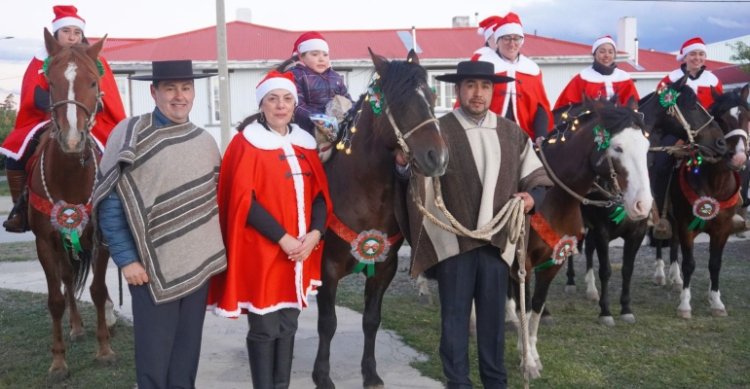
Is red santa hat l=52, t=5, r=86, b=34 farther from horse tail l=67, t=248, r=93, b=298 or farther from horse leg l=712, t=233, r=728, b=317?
horse leg l=712, t=233, r=728, b=317

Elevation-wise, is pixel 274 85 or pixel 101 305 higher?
pixel 274 85

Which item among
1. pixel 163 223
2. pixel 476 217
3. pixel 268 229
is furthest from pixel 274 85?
pixel 476 217

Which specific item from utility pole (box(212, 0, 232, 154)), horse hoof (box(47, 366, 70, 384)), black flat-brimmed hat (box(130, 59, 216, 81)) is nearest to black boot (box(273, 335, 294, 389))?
black flat-brimmed hat (box(130, 59, 216, 81))

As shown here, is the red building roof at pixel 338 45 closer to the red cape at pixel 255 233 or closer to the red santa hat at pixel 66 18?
the red santa hat at pixel 66 18

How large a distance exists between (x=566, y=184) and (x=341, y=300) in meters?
3.22

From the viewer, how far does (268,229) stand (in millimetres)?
3396

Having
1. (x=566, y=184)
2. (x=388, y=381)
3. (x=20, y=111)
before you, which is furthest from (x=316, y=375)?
(x=20, y=111)

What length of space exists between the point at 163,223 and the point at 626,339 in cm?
429

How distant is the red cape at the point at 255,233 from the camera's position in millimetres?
3430

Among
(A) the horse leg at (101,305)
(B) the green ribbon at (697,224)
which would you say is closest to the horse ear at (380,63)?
(A) the horse leg at (101,305)

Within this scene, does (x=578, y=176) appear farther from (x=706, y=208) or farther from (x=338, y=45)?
(x=338, y=45)

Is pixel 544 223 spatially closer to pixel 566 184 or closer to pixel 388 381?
pixel 566 184

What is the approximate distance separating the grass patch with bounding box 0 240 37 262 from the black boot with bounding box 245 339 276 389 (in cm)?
814

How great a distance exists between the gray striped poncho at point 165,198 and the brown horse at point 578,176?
2.33 metres
